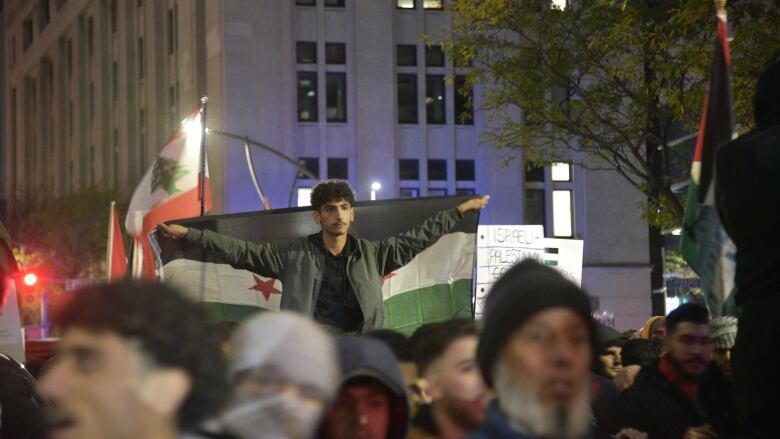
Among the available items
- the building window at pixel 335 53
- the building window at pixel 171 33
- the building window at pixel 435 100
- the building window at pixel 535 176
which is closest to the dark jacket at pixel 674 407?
the building window at pixel 535 176

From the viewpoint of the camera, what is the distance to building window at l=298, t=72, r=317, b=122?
5072 cm

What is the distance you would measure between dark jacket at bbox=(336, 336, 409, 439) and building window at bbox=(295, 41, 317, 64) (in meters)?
47.4

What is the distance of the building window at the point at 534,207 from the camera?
5119 cm

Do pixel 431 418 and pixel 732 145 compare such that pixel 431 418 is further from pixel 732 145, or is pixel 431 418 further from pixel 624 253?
pixel 624 253

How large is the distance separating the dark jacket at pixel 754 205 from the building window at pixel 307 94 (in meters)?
46.7

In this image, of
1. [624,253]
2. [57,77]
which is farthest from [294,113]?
[57,77]

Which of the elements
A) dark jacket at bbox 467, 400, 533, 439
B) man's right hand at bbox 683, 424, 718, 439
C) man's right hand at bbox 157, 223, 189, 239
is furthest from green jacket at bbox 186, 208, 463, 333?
dark jacket at bbox 467, 400, 533, 439

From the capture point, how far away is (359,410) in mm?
3900

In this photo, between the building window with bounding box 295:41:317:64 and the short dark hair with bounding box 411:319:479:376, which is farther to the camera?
the building window with bounding box 295:41:317:64

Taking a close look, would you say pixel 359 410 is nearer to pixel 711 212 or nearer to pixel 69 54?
pixel 711 212

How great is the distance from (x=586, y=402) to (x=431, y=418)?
108cm

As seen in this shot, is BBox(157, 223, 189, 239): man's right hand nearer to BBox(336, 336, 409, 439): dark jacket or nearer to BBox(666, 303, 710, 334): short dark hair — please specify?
BBox(666, 303, 710, 334): short dark hair

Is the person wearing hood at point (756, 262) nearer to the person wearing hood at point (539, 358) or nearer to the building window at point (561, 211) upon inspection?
the person wearing hood at point (539, 358)

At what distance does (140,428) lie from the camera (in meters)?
2.57
